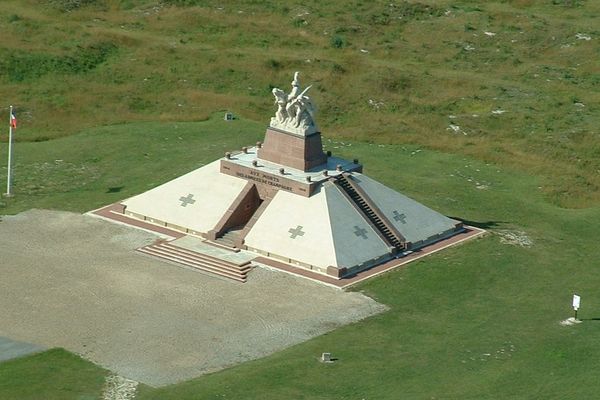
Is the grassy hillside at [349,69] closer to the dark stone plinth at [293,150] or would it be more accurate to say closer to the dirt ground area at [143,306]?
the dark stone plinth at [293,150]

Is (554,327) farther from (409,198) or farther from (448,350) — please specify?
(409,198)

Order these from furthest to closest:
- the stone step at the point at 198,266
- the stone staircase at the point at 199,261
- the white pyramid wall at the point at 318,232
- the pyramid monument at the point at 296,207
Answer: the pyramid monument at the point at 296,207 → the white pyramid wall at the point at 318,232 → the stone staircase at the point at 199,261 → the stone step at the point at 198,266

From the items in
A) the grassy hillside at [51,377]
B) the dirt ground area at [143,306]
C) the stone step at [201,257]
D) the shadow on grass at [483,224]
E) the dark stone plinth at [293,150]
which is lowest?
the grassy hillside at [51,377]

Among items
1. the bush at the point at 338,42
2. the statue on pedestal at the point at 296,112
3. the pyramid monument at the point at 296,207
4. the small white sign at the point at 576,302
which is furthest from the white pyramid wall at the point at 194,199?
the bush at the point at 338,42

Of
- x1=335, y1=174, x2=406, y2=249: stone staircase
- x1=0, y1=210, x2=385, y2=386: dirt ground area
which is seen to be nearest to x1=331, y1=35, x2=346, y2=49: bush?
x1=335, y1=174, x2=406, y2=249: stone staircase

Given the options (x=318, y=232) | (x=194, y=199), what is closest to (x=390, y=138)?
(x=194, y=199)
